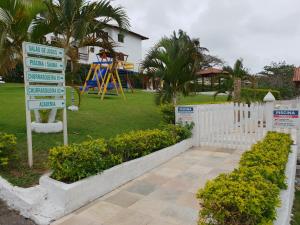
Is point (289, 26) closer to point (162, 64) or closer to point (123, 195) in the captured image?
point (162, 64)

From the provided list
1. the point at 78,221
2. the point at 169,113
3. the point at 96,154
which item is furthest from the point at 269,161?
the point at 169,113

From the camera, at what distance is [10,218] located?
11.2 feet

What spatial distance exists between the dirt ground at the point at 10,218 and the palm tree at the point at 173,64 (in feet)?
20.8

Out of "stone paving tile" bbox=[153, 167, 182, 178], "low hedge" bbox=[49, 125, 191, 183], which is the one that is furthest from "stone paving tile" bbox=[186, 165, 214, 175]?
"low hedge" bbox=[49, 125, 191, 183]

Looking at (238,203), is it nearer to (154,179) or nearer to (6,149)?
(154,179)

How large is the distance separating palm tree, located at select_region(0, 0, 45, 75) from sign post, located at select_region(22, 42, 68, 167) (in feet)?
3.27

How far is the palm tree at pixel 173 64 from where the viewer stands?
28.5 feet

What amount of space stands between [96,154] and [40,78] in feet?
5.82

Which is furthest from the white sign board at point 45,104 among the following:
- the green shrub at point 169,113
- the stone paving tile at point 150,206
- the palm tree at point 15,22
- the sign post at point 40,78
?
the green shrub at point 169,113

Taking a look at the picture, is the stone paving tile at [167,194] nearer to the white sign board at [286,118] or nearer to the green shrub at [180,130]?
the green shrub at [180,130]

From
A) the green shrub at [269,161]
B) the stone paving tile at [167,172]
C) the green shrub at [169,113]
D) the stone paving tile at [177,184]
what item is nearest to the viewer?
the green shrub at [269,161]

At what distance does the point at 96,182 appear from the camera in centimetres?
393

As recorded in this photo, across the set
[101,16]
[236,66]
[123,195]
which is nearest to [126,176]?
[123,195]

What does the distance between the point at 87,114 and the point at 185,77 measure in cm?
353
